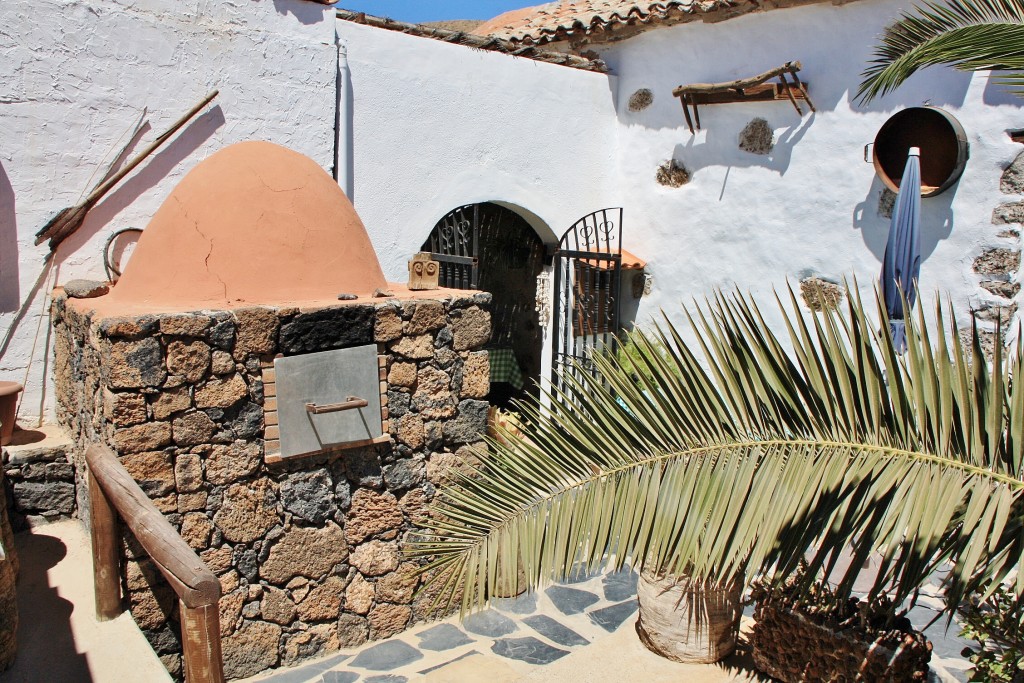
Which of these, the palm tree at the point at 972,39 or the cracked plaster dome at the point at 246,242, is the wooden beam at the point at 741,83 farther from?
the cracked plaster dome at the point at 246,242

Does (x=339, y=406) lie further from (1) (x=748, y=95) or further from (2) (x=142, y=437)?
(1) (x=748, y=95)

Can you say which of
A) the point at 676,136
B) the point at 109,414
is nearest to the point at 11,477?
the point at 109,414

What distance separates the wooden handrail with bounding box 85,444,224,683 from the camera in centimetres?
295

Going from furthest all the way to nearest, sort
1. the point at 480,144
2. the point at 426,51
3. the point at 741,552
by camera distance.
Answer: the point at 480,144 < the point at 426,51 < the point at 741,552

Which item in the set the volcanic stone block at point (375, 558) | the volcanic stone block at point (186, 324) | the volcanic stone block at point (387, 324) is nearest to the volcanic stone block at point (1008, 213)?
the volcanic stone block at point (387, 324)

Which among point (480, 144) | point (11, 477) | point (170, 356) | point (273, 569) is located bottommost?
point (273, 569)

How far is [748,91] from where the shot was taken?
7.30 meters

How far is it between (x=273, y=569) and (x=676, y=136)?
5704 mm

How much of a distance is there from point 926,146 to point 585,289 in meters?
3.26

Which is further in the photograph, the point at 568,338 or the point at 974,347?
the point at 568,338

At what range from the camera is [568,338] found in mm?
8195

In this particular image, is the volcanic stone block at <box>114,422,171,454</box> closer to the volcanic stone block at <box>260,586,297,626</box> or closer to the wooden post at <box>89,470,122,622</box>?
the wooden post at <box>89,470,122,622</box>

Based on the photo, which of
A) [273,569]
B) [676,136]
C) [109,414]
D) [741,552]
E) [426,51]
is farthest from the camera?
[676,136]

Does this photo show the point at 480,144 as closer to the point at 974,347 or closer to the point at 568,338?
the point at 568,338
